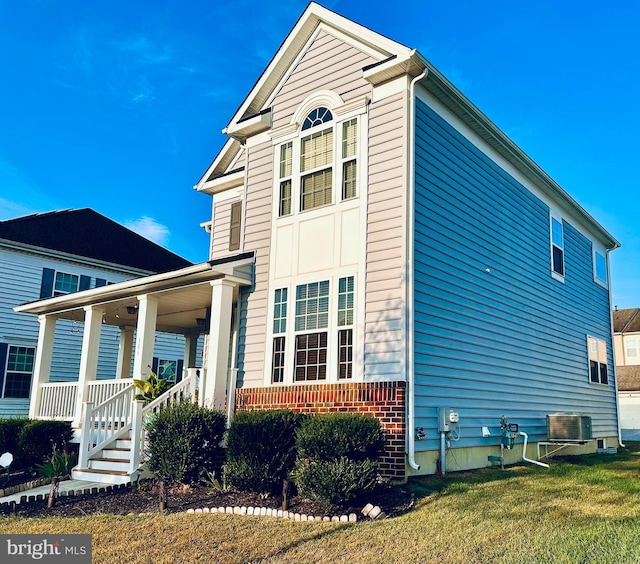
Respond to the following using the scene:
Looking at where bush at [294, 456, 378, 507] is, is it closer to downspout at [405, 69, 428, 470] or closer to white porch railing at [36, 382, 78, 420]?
downspout at [405, 69, 428, 470]

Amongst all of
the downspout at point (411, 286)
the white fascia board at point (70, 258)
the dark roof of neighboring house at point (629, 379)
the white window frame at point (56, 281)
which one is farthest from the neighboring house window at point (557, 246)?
the dark roof of neighboring house at point (629, 379)

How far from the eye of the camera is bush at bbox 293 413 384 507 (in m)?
7.43

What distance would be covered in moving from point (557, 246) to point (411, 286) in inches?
310

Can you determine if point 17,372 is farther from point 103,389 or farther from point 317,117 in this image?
point 317,117

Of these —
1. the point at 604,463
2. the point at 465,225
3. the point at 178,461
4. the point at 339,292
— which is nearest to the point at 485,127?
the point at 465,225

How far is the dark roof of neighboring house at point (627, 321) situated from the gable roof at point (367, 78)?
34.6m

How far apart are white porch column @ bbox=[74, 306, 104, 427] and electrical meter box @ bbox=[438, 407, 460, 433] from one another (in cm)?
771

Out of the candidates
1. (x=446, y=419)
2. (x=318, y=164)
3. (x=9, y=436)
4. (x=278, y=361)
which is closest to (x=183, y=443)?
(x=278, y=361)

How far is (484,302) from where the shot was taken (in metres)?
11.7

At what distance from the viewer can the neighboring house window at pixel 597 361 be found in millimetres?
17266

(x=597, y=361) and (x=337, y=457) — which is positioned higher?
(x=597, y=361)

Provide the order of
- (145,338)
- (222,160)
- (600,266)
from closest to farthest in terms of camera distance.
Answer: (145,338)
(222,160)
(600,266)

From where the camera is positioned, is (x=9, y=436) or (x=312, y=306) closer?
(x=312, y=306)

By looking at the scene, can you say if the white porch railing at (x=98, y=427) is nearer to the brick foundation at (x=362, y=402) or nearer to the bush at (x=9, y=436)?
the brick foundation at (x=362, y=402)
